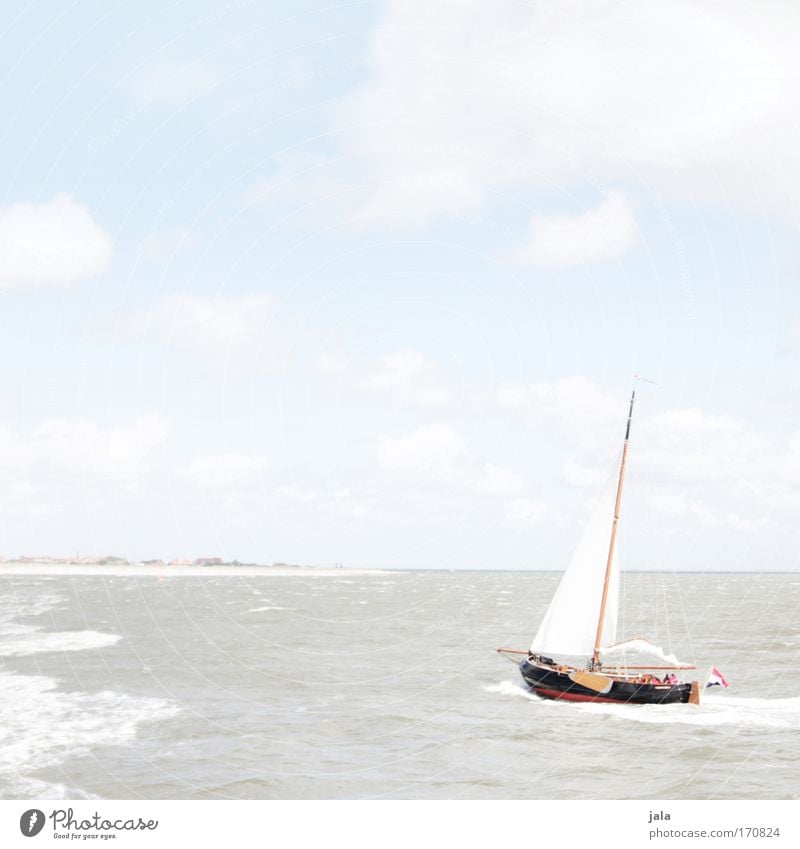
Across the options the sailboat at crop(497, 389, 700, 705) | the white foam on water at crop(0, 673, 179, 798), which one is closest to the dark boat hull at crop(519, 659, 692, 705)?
the sailboat at crop(497, 389, 700, 705)

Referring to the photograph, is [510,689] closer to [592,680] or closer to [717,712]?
[592,680]

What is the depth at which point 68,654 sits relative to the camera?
189 feet

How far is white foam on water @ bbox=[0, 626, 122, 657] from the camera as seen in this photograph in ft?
195

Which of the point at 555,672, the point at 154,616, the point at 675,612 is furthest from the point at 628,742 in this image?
the point at 675,612

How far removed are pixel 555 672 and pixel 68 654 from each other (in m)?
30.8

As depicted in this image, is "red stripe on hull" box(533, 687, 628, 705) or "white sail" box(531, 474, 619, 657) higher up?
"white sail" box(531, 474, 619, 657)

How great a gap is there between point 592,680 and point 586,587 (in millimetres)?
4398

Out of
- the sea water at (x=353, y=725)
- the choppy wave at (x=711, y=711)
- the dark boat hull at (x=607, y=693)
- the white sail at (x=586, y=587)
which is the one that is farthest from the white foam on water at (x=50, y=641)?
the white sail at (x=586, y=587)

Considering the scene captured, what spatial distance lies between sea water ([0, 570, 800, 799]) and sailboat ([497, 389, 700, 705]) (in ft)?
3.05
